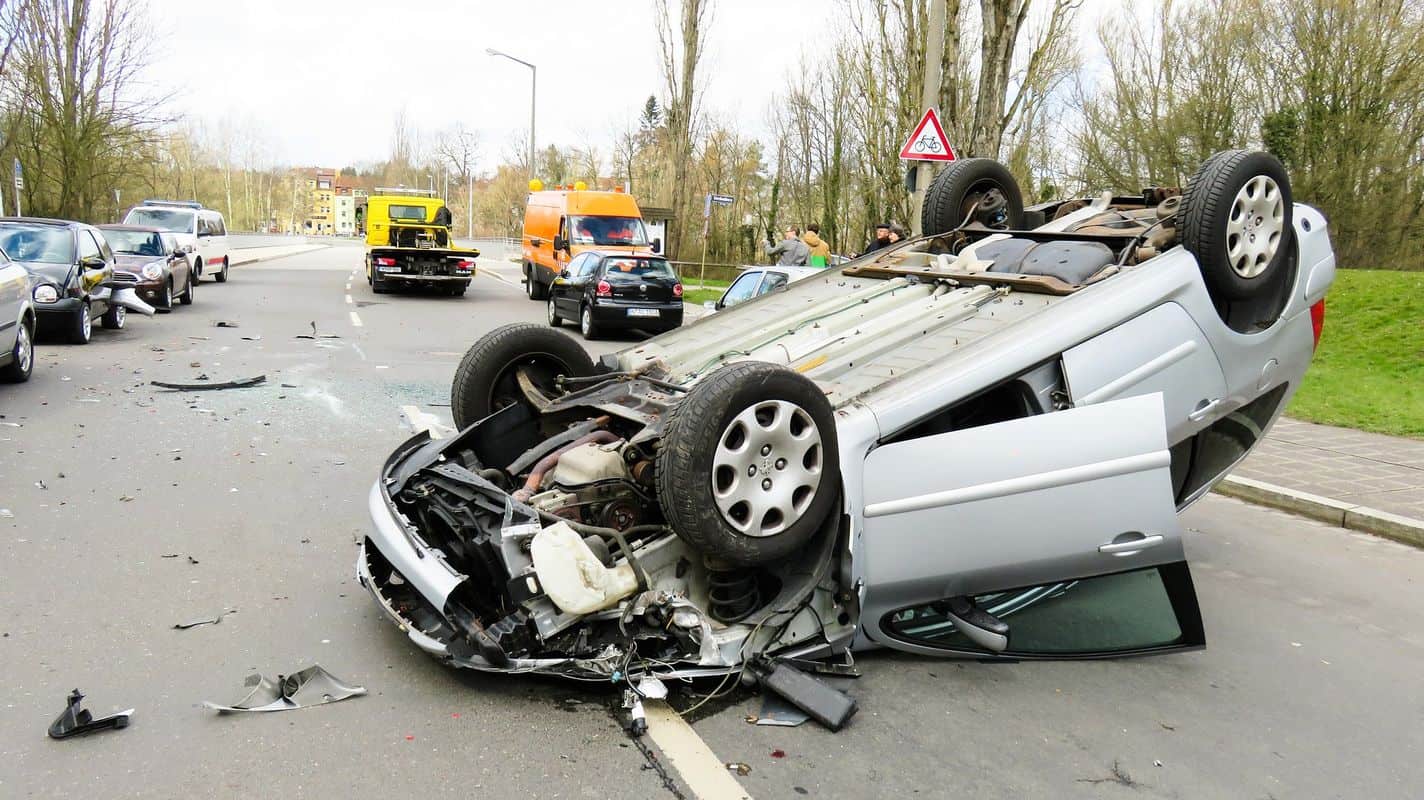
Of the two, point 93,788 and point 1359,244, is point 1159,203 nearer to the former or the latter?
point 93,788

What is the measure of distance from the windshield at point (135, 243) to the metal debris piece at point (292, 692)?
1664 cm

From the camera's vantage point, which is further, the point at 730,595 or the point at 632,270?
the point at 632,270

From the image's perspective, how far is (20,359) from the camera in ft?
31.8

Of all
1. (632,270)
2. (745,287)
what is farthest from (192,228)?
(745,287)

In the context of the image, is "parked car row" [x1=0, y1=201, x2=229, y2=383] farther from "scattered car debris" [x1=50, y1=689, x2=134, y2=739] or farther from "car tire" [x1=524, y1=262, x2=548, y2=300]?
"car tire" [x1=524, y1=262, x2=548, y2=300]

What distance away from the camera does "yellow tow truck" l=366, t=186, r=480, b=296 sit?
75.3 ft

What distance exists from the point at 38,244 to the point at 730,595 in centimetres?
1223

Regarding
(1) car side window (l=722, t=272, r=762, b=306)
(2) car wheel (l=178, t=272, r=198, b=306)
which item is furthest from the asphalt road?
(2) car wheel (l=178, t=272, r=198, b=306)

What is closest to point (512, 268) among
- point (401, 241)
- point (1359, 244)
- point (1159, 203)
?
point (401, 241)

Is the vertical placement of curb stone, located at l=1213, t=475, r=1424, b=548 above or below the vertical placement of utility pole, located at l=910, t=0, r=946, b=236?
below

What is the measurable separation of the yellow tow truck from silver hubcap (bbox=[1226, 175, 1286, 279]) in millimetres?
19877

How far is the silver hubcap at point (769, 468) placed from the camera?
3.62 meters

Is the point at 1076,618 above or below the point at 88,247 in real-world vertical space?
below

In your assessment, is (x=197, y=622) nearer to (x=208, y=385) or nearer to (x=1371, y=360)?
(x=208, y=385)
